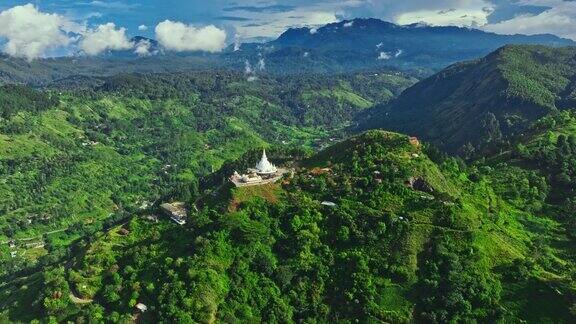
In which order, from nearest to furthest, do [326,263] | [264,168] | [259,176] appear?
[326,263]
[259,176]
[264,168]

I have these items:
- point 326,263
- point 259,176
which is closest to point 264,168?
point 259,176

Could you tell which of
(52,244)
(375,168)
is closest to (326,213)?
(375,168)

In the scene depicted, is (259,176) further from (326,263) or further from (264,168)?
(326,263)

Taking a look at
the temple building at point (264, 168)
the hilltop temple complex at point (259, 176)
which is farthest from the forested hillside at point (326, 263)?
the temple building at point (264, 168)

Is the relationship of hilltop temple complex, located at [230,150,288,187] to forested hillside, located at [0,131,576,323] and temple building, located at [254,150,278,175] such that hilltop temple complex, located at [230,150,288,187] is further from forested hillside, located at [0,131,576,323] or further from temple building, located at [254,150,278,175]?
forested hillside, located at [0,131,576,323]

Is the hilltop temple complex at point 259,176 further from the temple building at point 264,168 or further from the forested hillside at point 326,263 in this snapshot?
the forested hillside at point 326,263

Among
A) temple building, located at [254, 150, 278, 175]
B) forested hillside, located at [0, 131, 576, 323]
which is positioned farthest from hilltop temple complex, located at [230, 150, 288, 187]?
forested hillside, located at [0, 131, 576, 323]

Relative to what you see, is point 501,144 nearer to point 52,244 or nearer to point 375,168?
point 375,168
